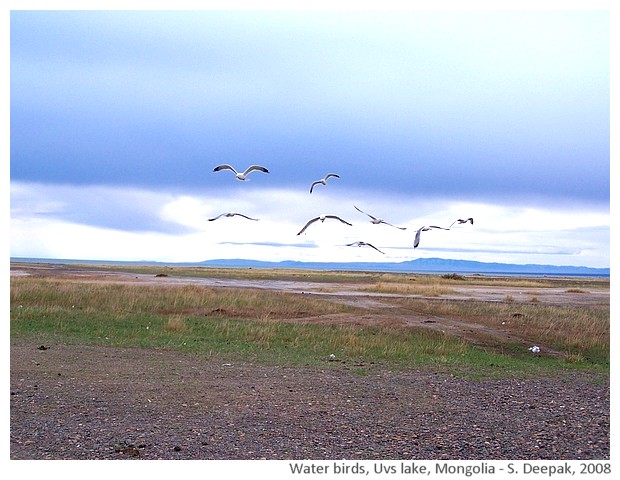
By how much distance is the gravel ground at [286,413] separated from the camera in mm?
9633

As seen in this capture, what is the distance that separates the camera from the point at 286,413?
38.4 ft

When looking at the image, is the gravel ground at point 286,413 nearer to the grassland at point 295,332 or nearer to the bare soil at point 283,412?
the bare soil at point 283,412

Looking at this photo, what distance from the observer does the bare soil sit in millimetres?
9648

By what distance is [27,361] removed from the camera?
52.7ft

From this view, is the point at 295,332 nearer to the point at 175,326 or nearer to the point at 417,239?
the point at 175,326

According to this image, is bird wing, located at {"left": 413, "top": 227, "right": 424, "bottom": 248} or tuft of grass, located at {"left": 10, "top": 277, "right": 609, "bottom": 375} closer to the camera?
bird wing, located at {"left": 413, "top": 227, "right": 424, "bottom": 248}

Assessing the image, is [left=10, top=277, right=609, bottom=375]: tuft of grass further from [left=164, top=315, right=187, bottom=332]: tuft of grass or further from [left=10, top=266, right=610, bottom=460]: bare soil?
[left=10, top=266, right=610, bottom=460]: bare soil

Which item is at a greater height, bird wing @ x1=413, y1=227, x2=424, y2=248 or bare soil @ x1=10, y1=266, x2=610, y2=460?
bird wing @ x1=413, y1=227, x2=424, y2=248

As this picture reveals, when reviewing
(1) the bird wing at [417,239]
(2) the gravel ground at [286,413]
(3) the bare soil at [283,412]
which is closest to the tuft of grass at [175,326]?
(3) the bare soil at [283,412]

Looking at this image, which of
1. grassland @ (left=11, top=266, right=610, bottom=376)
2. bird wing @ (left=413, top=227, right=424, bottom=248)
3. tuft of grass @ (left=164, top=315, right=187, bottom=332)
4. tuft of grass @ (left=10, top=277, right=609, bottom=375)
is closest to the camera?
bird wing @ (left=413, top=227, right=424, bottom=248)

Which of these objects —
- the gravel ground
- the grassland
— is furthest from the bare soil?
the grassland

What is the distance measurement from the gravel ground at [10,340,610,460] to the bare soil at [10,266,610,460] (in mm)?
21

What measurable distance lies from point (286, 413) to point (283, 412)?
82 millimetres
